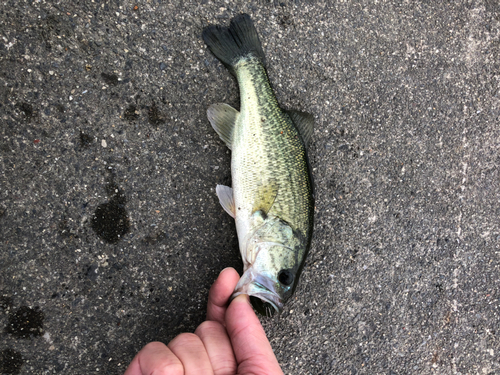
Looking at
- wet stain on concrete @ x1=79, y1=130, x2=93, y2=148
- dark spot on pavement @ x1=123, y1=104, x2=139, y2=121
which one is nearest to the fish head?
dark spot on pavement @ x1=123, y1=104, x2=139, y2=121

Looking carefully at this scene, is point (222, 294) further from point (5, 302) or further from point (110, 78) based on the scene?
point (110, 78)

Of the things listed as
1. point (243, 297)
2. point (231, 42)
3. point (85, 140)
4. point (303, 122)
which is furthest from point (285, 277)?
point (231, 42)

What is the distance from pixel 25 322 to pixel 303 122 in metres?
2.98

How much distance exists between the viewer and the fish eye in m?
2.50

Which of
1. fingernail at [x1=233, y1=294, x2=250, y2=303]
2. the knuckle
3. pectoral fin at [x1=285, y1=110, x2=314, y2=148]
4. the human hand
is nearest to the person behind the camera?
the human hand

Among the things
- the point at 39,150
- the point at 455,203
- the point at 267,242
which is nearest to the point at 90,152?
the point at 39,150

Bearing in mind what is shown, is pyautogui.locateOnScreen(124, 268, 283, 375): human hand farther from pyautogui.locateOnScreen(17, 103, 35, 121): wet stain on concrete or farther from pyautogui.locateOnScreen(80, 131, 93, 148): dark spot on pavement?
pyautogui.locateOnScreen(17, 103, 35, 121): wet stain on concrete

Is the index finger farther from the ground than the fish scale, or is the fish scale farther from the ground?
the fish scale

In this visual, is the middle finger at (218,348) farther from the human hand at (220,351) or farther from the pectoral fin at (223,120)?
the pectoral fin at (223,120)

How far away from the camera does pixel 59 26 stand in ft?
8.61

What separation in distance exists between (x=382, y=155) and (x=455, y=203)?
1178 mm

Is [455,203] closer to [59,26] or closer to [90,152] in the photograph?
[90,152]

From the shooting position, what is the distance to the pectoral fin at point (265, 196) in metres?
2.63

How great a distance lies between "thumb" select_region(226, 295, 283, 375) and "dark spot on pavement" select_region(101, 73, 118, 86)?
7.16ft
